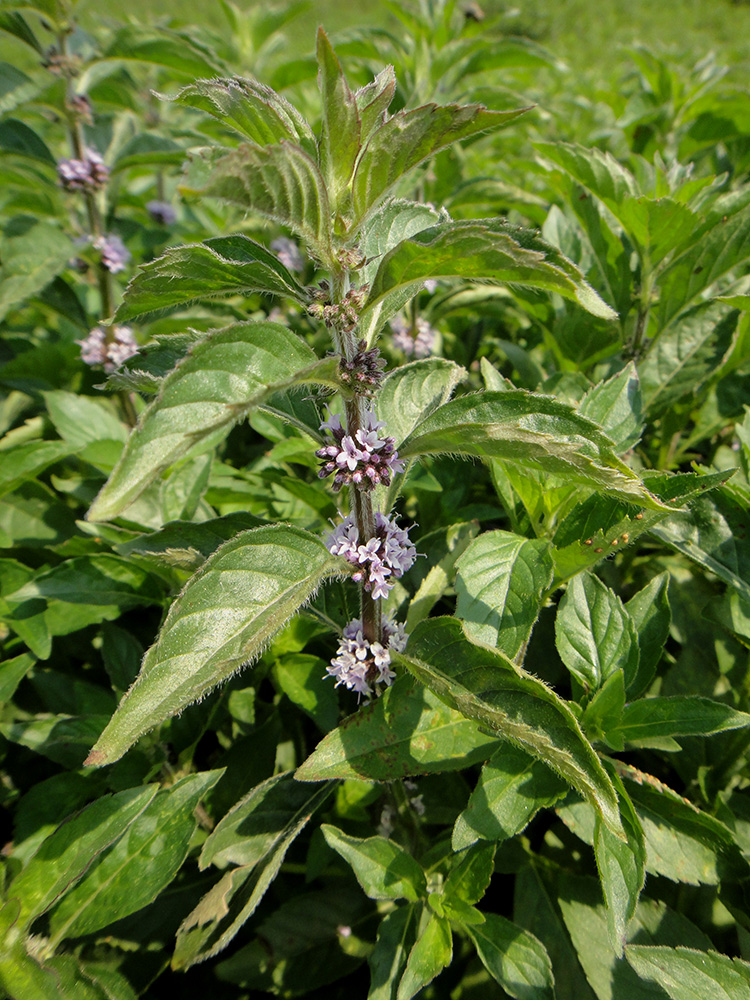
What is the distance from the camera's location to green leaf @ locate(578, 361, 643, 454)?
204 cm

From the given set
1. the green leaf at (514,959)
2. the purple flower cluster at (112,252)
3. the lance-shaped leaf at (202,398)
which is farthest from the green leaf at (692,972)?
the purple flower cluster at (112,252)

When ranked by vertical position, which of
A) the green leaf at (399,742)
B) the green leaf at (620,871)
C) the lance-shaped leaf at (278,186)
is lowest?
the green leaf at (620,871)

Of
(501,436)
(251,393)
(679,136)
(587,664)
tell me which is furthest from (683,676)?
(679,136)

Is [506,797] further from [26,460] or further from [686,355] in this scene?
[26,460]

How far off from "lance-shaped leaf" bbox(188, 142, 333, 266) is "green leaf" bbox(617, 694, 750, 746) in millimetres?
1469

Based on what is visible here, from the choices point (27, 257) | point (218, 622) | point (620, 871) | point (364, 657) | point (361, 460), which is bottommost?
point (620, 871)

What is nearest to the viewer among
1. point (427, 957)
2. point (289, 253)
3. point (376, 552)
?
point (376, 552)

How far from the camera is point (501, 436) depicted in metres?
1.17

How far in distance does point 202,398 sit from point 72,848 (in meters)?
1.38

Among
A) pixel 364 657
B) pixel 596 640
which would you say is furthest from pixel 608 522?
pixel 364 657

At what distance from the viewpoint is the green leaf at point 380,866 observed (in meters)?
1.69

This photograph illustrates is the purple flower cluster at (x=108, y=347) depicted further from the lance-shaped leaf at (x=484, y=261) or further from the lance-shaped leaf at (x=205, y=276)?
the lance-shaped leaf at (x=484, y=261)

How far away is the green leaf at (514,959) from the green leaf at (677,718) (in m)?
0.60

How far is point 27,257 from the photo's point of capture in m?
2.66
